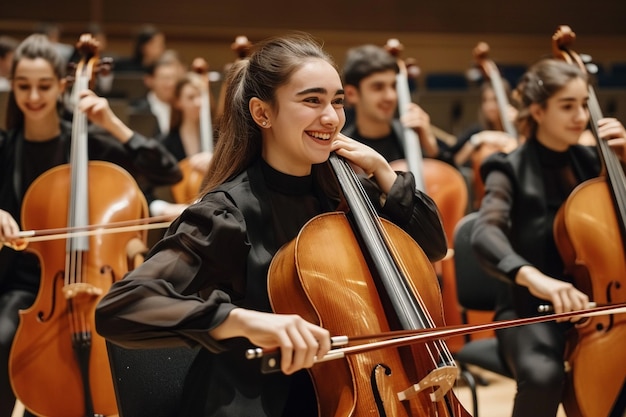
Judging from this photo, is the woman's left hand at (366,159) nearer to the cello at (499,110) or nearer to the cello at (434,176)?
the cello at (434,176)

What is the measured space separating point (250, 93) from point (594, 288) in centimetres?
87

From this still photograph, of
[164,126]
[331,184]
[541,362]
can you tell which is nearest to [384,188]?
[331,184]

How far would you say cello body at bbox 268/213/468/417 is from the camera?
1.13 m

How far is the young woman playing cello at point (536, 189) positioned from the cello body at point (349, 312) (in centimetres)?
60

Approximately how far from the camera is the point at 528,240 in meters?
2.01

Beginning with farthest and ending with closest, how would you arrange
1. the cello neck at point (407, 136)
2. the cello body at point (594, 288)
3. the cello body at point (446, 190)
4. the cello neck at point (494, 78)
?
the cello neck at point (494, 78) < the cello body at point (446, 190) < the cello neck at point (407, 136) < the cello body at point (594, 288)

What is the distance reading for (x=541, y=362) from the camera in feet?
5.76

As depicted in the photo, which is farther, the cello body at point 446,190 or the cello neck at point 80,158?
the cello body at point 446,190

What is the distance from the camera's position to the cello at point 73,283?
5.99 ft

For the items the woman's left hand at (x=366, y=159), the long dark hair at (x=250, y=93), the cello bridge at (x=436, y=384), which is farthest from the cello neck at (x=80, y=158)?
the cello bridge at (x=436, y=384)

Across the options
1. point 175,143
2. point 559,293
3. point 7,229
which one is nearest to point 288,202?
point 559,293

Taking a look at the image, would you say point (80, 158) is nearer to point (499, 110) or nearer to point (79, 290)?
point (79, 290)

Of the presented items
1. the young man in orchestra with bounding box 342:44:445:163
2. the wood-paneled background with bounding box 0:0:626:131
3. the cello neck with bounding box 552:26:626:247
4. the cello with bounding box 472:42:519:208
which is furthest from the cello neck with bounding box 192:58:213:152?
the wood-paneled background with bounding box 0:0:626:131

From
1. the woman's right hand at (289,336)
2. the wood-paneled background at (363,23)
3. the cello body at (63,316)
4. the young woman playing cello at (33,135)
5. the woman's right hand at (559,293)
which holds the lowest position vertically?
the woman's right hand at (289,336)
